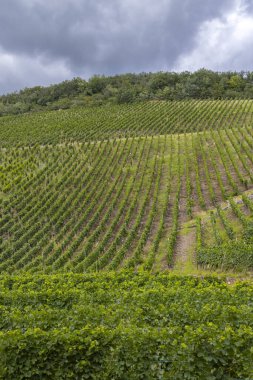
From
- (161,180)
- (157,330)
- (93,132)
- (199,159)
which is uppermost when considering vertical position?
(93,132)

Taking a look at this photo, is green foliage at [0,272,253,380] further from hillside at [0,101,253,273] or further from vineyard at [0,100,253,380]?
hillside at [0,101,253,273]

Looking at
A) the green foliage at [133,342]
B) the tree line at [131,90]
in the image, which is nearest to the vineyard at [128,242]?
the green foliage at [133,342]

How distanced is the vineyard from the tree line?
19406 millimetres

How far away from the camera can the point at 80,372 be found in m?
7.40

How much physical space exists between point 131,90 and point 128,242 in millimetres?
68256

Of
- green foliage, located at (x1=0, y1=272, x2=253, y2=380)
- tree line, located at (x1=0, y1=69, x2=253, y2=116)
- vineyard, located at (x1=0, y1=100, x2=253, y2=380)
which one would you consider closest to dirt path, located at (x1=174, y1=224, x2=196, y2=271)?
vineyard, located at (x1=0, y1=100, x2=253, y2=380)

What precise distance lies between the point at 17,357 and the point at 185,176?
27.7 meters

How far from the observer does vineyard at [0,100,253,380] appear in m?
7.32

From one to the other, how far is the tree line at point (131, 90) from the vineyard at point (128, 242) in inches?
764

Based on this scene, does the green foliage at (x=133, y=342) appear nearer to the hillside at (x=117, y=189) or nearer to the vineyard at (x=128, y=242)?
the vineyard at (x=128, y=242)

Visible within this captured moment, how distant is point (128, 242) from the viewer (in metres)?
23.0

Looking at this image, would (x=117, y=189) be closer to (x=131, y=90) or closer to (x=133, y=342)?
(x=133, y=342)

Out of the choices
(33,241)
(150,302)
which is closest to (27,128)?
(33,241)

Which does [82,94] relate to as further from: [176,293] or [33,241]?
[176,293]
